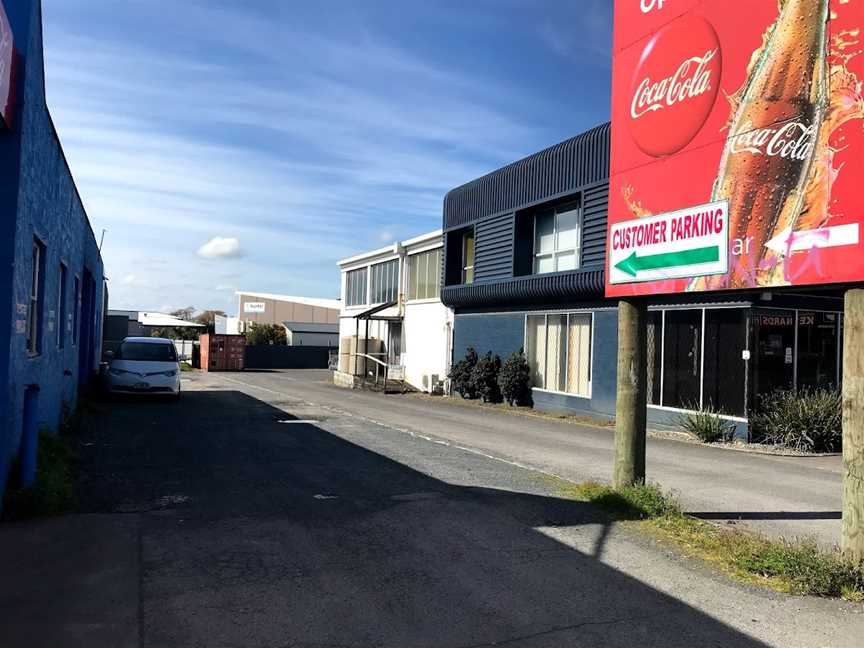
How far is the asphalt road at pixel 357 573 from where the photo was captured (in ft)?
14.8

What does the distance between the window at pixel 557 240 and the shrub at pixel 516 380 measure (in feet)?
9.08

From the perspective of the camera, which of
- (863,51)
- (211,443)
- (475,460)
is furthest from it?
(211,443)

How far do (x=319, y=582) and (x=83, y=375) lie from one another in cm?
1678

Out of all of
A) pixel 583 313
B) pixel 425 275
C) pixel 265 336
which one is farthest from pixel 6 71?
pixel 265 336

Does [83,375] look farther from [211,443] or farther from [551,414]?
[551,414]

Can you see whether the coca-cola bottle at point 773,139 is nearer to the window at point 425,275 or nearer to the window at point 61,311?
the window at point 61,311

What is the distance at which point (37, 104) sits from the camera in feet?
25.0

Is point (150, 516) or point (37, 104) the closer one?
point (150, 516)

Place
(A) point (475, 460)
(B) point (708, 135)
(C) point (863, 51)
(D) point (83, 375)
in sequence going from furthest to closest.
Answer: (D) point (83, 375) → (A) point (475, 460) → (B) point (708, 135) → (C) point (863, 51)

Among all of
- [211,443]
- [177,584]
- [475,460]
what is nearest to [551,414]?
[475,460]

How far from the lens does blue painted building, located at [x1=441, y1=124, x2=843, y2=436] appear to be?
1523 centimetres

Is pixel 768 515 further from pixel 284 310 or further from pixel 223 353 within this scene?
pixel 284 310

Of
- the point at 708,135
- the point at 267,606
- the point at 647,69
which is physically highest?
the point at 647,69

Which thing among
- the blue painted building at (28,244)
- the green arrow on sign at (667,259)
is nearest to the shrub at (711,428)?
the green arrow on sign at (667,259)
